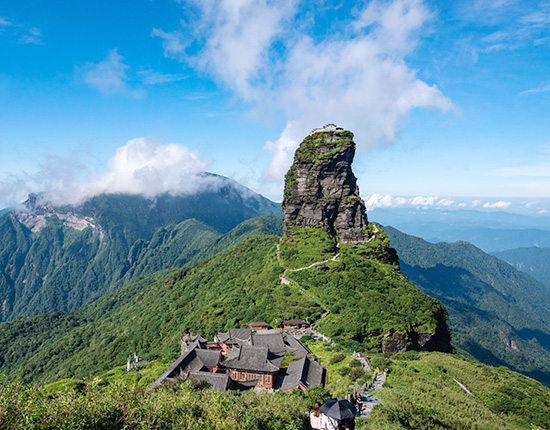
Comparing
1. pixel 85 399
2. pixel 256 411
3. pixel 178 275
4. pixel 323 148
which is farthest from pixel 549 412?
pixel 178 275

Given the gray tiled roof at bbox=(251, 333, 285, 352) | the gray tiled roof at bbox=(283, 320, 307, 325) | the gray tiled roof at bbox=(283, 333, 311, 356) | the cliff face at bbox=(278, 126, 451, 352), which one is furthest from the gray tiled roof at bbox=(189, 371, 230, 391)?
the gray tiled roof at bbox=(283, 320, 307, 325)

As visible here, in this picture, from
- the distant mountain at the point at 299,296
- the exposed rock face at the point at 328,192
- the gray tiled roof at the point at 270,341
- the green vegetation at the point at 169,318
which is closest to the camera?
the gray tiled roof at the point at 270,341

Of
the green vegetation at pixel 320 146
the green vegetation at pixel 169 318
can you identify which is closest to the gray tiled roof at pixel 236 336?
the green vegetation at pixel 169 318

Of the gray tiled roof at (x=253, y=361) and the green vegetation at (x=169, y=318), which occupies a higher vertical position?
the gray tiled roof at (x=253, y=361)

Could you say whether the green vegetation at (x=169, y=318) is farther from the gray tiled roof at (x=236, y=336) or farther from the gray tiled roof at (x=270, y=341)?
the gray tiled roof at (x=270, y=341)

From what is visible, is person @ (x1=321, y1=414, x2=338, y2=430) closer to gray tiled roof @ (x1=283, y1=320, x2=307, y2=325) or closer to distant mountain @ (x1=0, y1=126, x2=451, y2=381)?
distant mountain @ (x1=0, y1=126, x2=451, y2=381)

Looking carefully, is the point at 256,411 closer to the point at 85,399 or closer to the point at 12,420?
the point at 85,399

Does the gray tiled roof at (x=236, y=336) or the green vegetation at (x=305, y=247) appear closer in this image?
the gray tiled roof at (x=236, y=336)
